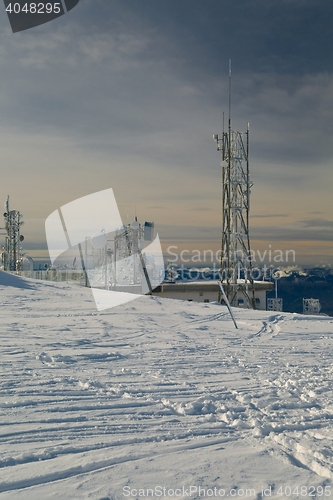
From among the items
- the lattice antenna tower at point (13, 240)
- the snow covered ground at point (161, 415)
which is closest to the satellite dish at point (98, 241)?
the lattice antenna tower at point (13, 240)

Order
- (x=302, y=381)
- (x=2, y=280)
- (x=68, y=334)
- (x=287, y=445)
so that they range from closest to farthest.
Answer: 1. (x=287, y=445)
2. (x=302, y=381)
3. (x=68, y=334)
4. (x=2, y=280)

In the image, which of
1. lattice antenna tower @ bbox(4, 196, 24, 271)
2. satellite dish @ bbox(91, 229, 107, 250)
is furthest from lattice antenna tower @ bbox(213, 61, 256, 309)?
lattice antenna tower @ bbox(4, 196, 24, 271)

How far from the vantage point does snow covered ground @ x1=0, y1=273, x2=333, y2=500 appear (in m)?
3.44

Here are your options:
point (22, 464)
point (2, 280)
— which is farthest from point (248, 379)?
point (2, 280)

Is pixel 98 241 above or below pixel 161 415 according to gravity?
above

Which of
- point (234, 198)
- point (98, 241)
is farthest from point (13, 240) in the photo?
point (234, 198)

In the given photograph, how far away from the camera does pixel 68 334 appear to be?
9.11 meters

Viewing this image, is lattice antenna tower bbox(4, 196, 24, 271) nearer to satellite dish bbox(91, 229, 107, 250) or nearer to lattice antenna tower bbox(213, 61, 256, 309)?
satellite dish bbox(91, 229, 107, 250)

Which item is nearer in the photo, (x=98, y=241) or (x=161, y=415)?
(x=161, y=415)

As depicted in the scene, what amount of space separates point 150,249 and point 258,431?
27852 millimetres

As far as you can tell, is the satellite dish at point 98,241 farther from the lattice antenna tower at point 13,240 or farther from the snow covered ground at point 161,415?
the snow covered ground at point 161,415

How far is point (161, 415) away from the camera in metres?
4.71

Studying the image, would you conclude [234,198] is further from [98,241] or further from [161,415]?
[161,415]

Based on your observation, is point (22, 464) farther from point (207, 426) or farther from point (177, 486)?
point (207, 426)
